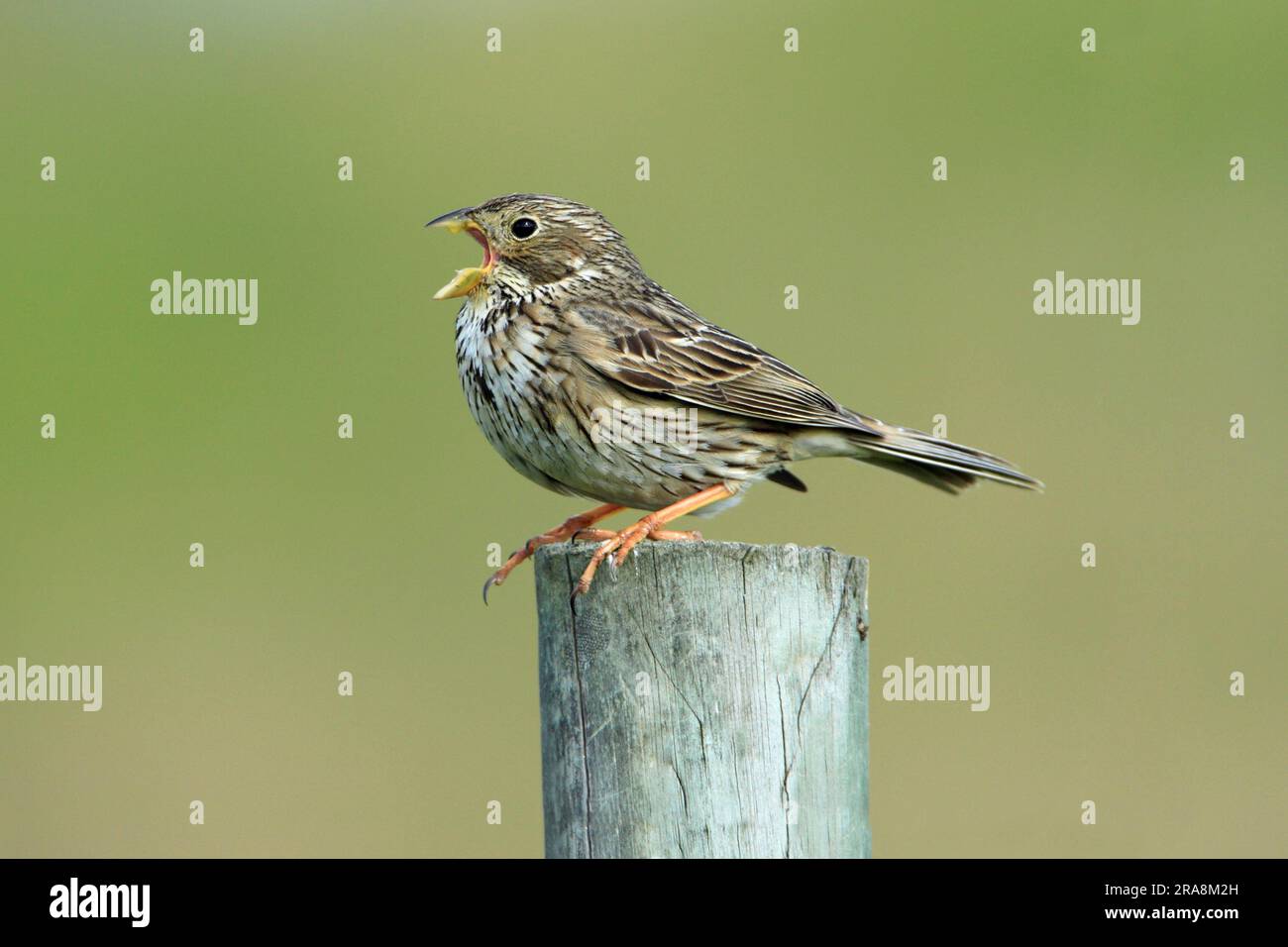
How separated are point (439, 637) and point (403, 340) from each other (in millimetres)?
3192

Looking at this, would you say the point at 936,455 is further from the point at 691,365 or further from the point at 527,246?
the point at 527,246

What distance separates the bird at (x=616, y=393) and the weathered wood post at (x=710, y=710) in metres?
1.20

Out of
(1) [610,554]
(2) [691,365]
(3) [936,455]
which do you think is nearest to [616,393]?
(2) [691,365]

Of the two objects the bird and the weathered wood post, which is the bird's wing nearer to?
→ the bird

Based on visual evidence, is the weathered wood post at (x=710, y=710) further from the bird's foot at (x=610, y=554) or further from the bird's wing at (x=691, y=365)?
the bird's wing at (x=691, y=365)

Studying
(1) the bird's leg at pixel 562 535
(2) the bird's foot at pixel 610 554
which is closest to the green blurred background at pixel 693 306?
(1) the bird's leg at pixel 562 535

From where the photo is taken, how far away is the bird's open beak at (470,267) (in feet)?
23.7

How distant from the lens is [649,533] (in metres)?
6.36

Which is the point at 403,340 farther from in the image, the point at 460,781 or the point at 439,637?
the point at 460,781

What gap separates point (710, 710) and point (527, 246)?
285 cm

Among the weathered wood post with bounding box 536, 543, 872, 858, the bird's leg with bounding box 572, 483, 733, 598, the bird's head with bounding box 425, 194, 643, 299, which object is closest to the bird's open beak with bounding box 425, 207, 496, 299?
the bird's head with bounding box 425, 194, 643, 299

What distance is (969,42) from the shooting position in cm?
1827

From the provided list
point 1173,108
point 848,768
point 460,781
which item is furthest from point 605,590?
point 1173,108

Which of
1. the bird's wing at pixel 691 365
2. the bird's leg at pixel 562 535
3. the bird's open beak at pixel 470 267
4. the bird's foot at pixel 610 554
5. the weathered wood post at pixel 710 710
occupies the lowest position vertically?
the weathered wood post at pixel 710 710
